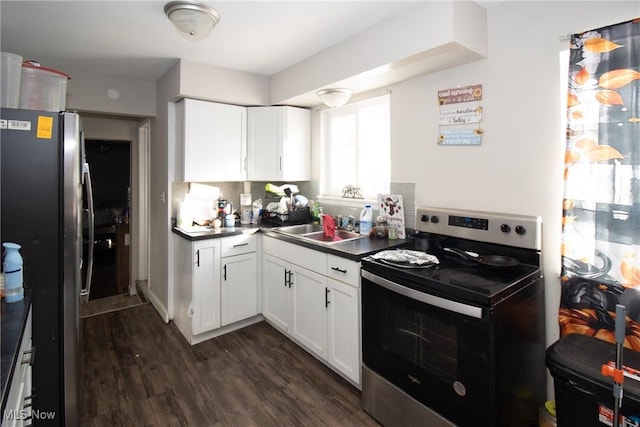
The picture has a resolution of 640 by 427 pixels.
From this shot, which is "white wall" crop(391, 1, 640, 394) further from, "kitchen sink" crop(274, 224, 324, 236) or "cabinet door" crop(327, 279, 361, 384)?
"kitchen sink" crop(274, 224, 324, 236)

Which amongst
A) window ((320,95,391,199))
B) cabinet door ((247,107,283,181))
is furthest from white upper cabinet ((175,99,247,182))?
window ((320,95,391,199))

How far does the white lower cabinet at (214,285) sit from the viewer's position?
9.12 ft

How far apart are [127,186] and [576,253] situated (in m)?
4.74

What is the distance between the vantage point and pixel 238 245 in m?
2.96

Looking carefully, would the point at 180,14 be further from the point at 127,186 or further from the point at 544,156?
the point at 127,186

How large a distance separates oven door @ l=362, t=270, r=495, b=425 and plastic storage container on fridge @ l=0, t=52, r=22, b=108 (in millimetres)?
2046

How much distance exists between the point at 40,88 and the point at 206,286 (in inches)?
67.5

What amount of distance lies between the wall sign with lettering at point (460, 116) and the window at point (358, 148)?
0.56 metres

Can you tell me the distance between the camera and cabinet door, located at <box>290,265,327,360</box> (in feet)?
7.80

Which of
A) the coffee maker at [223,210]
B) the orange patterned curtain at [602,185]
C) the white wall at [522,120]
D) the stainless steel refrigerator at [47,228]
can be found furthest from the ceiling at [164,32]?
the coffee maker at [223,210]

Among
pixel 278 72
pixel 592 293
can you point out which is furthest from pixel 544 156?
pixel 278 72

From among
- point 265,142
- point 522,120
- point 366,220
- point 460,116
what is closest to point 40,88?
point 265,142

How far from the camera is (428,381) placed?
1646mm

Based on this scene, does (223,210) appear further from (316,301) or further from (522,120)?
(522,120)
